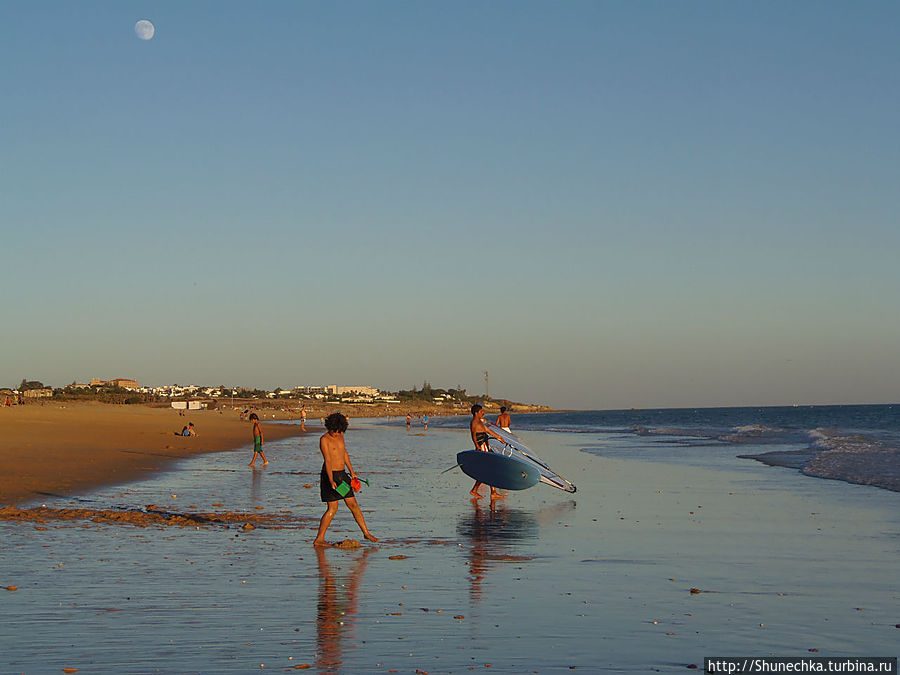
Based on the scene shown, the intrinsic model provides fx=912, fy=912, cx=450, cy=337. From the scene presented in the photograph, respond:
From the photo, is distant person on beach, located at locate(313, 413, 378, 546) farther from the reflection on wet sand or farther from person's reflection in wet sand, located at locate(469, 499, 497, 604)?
the reflection on wet sand

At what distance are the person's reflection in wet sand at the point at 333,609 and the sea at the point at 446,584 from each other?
0.09 feet

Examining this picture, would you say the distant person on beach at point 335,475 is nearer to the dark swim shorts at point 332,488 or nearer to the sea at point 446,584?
the dark swim shorts at point 332,488

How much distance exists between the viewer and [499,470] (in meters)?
18.6

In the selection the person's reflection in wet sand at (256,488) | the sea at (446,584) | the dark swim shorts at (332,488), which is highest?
the dark swim shorts at (332,488)

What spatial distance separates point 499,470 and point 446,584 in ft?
30.2

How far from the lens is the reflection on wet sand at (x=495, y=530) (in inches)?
414

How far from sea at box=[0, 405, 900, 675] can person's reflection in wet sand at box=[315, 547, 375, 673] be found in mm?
28

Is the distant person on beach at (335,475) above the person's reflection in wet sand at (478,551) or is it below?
above

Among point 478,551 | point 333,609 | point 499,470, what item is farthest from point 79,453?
point 333,609

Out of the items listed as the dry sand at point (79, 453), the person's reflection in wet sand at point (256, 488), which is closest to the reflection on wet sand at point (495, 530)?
the person's reflection in wet sand at point (256, 488)

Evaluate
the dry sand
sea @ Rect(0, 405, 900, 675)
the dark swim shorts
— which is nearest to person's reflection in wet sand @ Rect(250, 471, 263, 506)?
sea @ Rect(0, 405, 900, 675)

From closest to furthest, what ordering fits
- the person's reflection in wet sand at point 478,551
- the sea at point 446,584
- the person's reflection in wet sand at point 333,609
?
the person's reflection in wet sand at point 333,609, the sea at point 446,584, the person's reflection in wet sand at point 478,551

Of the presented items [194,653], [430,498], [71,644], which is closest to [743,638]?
[194,653]

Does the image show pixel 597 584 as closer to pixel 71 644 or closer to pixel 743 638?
pixel 743 638
